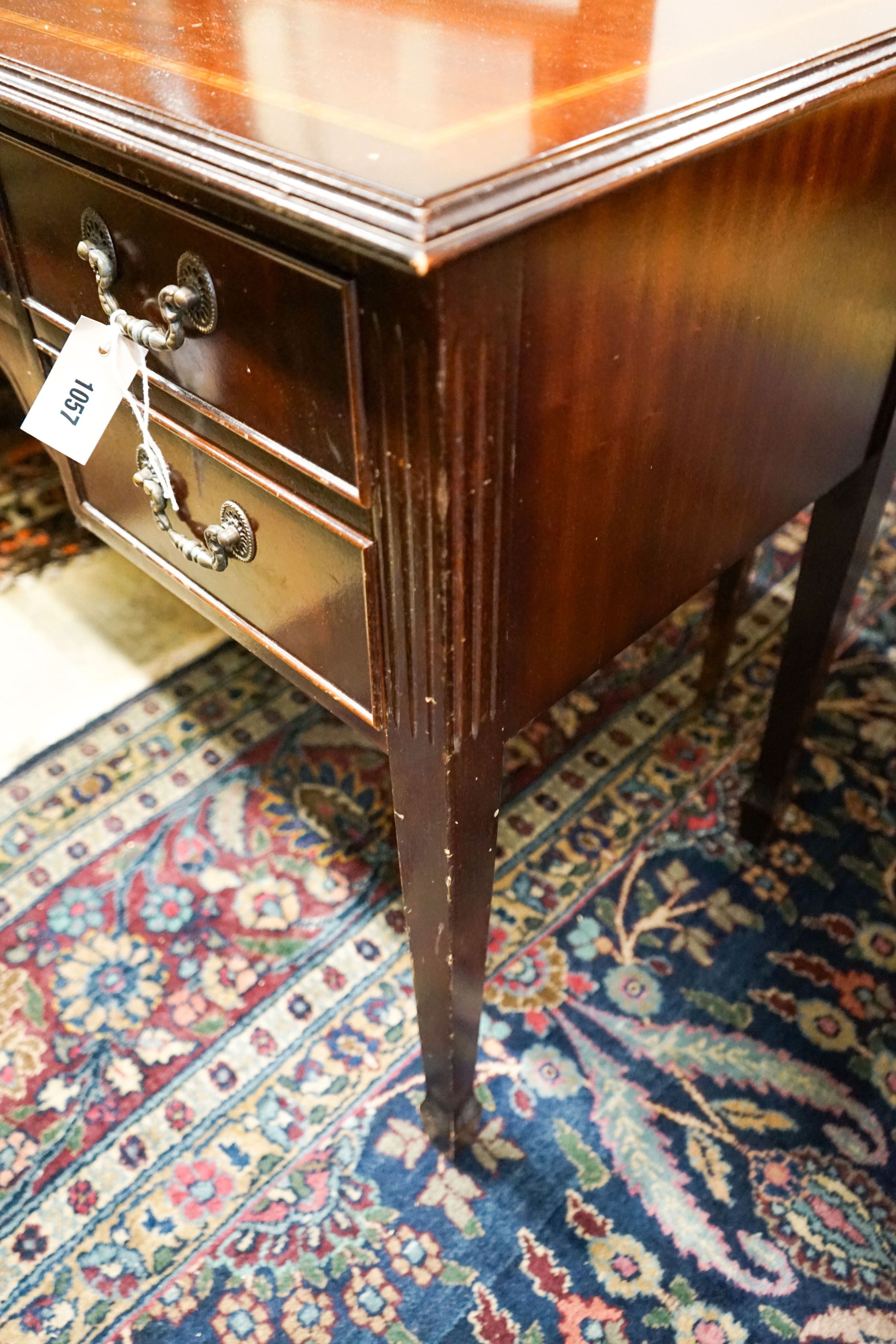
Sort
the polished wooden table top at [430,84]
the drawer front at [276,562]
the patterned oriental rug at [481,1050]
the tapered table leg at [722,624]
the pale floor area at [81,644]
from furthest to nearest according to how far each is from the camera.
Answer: the pale floor area at [81,644] < the tapered table leg at [722,624] < the patterned oriental rug at [481,1050] < the drawer front at [276,562] < the polished wooden table top at [430,84]

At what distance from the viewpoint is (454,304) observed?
0.40 meters

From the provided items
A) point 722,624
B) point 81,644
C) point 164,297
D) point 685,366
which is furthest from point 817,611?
point 81,644

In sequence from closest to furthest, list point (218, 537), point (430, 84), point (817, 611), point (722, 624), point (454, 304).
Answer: point (454, 304) < point (430, 84) < point (218, 537) < point (817, 611) < point (722, 624)

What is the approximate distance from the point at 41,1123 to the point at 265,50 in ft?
2.84

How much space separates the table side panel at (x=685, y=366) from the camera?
0.48m

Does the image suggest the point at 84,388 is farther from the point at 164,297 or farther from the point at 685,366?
the point at 685,366

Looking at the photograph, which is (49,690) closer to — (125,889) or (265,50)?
(125,889)

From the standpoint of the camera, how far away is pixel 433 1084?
0.83 meters

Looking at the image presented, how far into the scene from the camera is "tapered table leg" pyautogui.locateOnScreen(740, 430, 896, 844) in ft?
2.75

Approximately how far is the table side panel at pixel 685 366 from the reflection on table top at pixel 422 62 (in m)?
0.04

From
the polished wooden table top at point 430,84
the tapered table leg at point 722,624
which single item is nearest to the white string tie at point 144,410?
the polished wooden table top at point 430,84

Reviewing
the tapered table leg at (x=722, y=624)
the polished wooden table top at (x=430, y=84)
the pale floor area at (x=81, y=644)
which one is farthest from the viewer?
the pale floor area at (x=81, y=644)

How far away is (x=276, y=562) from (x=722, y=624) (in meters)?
0.74

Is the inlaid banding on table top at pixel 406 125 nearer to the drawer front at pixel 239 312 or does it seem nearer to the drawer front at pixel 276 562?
the drawer front at pixel 239 312
